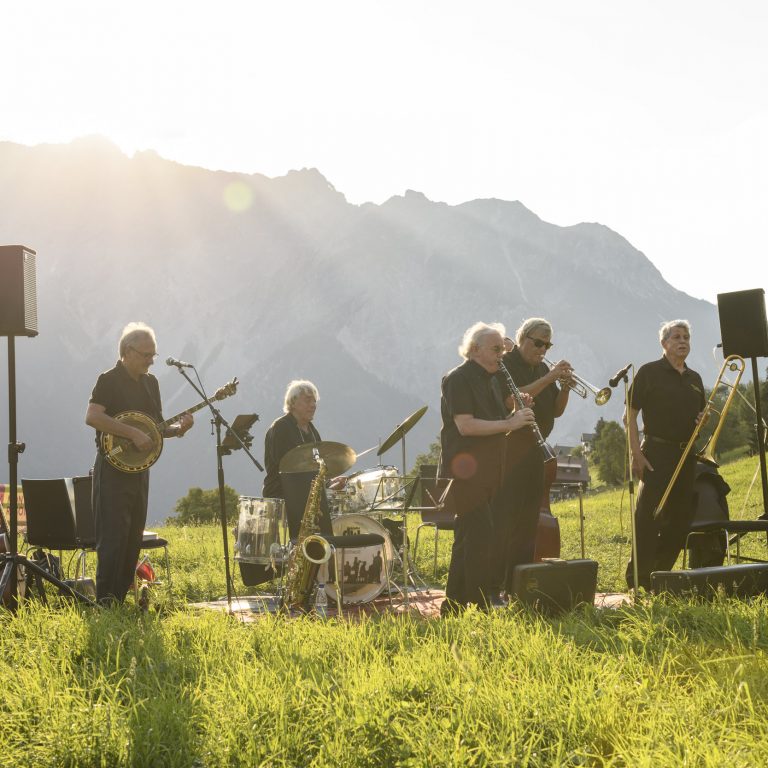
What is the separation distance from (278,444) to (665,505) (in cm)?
367

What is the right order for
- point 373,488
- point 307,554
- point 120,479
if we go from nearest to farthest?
point 120,479 → point 307,554 → point 373,488

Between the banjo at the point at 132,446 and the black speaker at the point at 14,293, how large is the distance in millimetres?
968

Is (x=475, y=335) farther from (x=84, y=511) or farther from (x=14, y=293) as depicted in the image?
(x=84, y=511)

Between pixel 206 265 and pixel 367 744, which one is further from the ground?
pixel 206 265

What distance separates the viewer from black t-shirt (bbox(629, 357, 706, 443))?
664 centimetres

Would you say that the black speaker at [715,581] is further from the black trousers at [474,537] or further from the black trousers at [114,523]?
the black trousers at [114,523]

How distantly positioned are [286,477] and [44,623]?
2.57 metres

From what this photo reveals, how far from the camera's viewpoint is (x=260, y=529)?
313 inches

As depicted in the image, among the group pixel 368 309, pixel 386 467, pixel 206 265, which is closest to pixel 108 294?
pixel 206 265

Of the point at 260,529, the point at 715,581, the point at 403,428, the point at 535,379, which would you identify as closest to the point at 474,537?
the point at 403,428

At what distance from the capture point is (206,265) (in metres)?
196

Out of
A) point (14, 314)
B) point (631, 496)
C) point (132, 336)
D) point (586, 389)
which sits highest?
point (14, 314)

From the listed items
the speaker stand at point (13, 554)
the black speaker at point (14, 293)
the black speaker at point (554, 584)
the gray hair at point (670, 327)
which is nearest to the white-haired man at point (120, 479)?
the speaker stand at point (13, 554)

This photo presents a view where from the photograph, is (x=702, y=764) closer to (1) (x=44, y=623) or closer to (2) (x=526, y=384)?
(1) (x=44, y=623)
